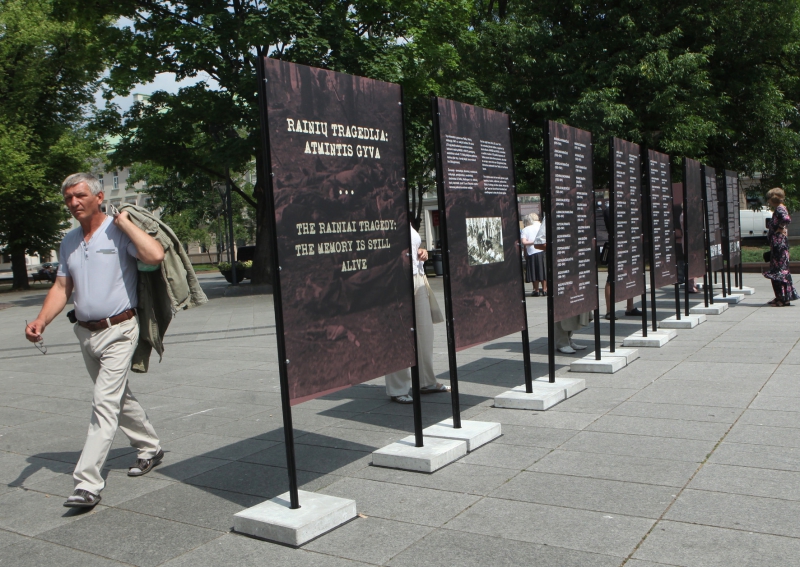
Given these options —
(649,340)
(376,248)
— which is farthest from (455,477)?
(649,340)

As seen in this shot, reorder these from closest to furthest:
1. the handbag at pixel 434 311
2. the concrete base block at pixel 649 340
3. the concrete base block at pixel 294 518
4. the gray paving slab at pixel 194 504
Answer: the concrete base block at pixel 294 518 < the gray paving slab at pixel 194 504 < the handbag at pixel 434 311 < the concrete base block at pixel 649 340

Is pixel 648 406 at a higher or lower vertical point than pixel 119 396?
lower

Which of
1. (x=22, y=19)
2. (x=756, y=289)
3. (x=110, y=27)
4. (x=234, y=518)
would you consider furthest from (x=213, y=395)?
(x=22, y=19)

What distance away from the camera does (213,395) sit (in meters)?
7.75

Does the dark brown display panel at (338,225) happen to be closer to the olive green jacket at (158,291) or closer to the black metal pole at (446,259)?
the black metal pole at (446,259)

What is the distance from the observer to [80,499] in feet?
14.3

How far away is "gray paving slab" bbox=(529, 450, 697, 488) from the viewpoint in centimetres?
447

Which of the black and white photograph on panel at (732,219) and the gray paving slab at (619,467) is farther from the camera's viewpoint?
the black and white photograph on panel at (732,219)

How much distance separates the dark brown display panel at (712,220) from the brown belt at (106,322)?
9862mm

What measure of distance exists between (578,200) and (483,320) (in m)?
2.09

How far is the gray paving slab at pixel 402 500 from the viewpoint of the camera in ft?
13.5

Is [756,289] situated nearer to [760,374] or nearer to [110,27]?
[760,374]

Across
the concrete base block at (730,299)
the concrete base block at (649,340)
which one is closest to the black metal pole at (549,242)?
the concrete base block at (649,340)

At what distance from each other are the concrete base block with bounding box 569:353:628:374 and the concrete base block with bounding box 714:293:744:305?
6.46 meters
